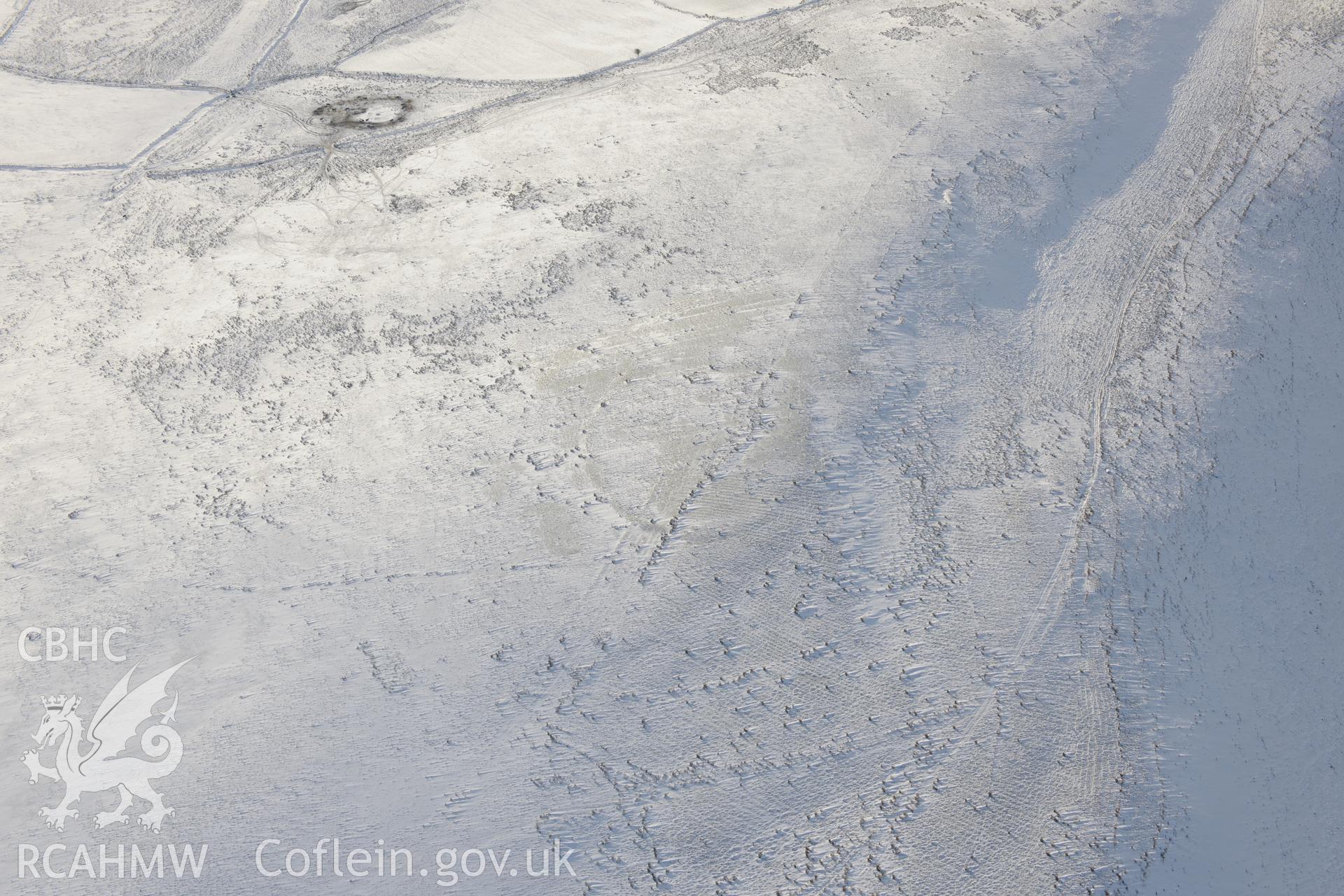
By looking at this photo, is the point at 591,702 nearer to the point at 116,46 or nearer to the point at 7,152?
the point at 7,152

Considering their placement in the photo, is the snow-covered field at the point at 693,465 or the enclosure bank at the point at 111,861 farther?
the snow-covered field at the point at 693,465

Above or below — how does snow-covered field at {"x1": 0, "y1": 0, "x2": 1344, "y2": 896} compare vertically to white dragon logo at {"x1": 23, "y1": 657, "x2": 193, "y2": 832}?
above

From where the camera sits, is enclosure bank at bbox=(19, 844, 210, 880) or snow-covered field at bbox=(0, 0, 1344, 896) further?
snow-covered field at bbox=(0, 0, 1344, 896)

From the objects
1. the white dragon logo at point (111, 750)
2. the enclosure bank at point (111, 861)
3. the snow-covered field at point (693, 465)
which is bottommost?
the enclosure bank at point (111, 861)

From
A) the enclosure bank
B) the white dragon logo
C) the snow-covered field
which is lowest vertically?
the enclosure bank

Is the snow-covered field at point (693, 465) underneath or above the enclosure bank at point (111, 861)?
above

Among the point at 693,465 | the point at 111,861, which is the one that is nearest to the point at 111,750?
the point at 111,861

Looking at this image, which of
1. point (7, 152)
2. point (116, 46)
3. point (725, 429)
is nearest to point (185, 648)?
point (725, 429)
